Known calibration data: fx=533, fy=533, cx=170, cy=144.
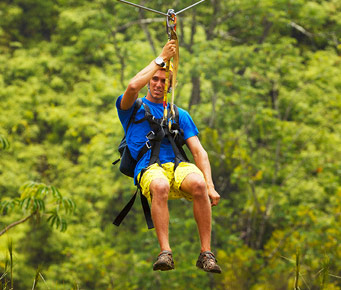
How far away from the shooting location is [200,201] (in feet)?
9.41

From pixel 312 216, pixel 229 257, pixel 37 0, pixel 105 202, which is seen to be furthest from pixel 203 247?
pixel 37 0

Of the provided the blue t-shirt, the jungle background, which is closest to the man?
the blue t-shirt

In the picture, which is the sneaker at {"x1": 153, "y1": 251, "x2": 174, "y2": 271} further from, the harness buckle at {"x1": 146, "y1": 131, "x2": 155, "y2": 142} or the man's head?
the man's head

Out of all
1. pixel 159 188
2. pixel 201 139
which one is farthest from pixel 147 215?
pixel 201 139

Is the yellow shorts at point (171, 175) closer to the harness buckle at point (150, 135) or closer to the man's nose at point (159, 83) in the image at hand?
the harness buckle at point (150, 135)

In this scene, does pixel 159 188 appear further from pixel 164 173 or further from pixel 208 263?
pixel 208 263

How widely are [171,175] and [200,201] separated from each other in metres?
0.25

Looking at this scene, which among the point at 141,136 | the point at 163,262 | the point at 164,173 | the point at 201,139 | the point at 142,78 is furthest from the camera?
the point at 201,139

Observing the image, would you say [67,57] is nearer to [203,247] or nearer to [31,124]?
[31,124]

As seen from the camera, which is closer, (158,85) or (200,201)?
(200,201)

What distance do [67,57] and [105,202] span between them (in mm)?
3427

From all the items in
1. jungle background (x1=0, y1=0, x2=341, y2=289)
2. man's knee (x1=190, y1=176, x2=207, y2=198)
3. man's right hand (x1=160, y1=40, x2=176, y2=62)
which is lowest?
jungle background (x1=0, y1=0, x2=341, y2=289)

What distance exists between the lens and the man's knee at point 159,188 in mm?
2793

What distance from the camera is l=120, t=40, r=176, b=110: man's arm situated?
2805 mm
